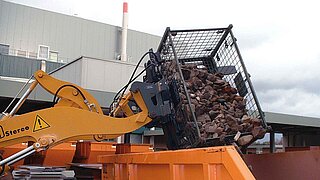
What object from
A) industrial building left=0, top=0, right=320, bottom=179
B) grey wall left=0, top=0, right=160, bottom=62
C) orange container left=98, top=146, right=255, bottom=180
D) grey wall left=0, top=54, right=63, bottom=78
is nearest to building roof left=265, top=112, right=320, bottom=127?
industrial building left=0, top=0, right=320, bottom=179

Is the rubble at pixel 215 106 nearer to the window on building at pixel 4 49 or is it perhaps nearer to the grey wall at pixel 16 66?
the grey wall at pixel 16 66

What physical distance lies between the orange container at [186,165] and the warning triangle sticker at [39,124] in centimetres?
78

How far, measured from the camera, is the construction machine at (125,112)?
3.78 m

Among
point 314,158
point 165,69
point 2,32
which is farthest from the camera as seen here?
point 2,32

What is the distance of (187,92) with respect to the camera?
4.38m

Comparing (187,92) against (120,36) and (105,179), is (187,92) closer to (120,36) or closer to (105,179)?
(105,179)

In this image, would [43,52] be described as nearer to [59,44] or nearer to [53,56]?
[53,56]

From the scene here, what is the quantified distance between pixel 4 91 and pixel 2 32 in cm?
1628

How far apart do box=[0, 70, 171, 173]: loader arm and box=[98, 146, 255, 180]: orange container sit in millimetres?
366

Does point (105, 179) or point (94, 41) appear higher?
point (94, 41)

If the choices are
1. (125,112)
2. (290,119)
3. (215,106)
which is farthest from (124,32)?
(125,112)

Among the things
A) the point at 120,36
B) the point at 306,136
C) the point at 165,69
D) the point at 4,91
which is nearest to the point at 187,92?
the point at 165,69

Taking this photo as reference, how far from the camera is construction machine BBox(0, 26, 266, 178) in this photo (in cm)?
378

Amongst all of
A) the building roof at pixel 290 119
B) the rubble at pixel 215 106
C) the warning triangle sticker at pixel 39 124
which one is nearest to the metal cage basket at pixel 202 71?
the rubble at pixel 215 106
